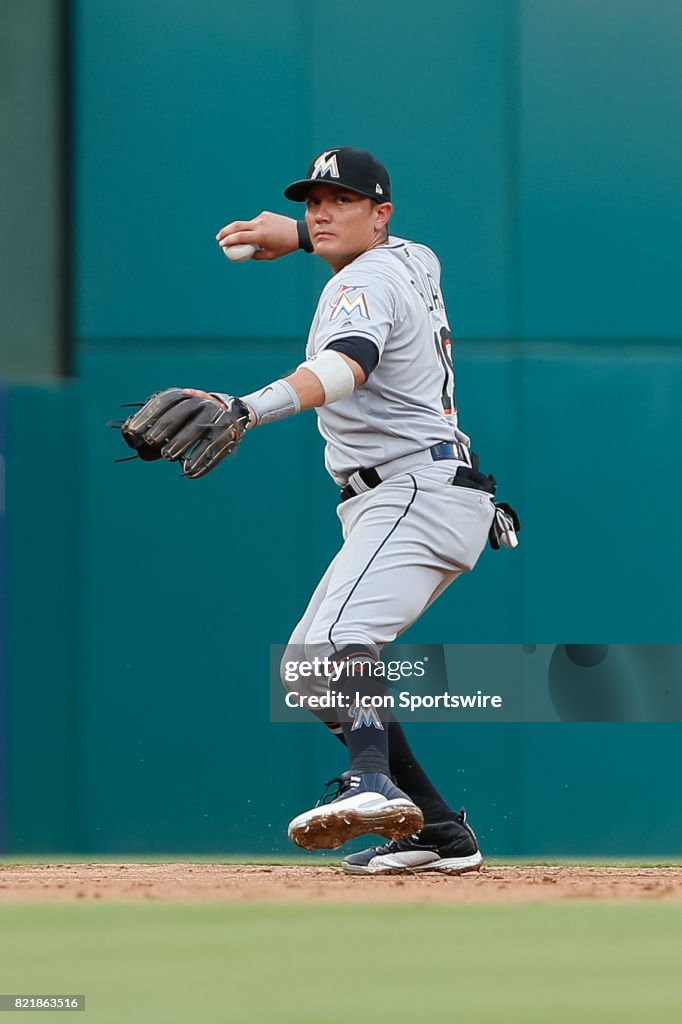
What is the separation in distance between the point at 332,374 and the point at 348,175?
72cm

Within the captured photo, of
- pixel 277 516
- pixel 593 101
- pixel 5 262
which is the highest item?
pixel 593 101

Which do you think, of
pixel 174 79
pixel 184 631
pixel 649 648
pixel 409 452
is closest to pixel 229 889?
pixel 409 452

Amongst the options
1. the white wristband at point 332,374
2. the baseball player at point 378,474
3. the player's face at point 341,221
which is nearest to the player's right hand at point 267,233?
the baseball player at point 378,474

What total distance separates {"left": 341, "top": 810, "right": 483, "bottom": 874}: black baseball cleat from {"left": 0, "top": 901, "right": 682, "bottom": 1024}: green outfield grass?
97cm

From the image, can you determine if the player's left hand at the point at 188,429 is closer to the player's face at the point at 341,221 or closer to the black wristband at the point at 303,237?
the player's face at the point at 341,221

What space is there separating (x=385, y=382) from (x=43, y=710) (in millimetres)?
2291

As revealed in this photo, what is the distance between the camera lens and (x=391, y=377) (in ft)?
13.3

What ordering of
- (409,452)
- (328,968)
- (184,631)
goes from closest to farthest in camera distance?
(328,968)
(409,452)
(184,631)

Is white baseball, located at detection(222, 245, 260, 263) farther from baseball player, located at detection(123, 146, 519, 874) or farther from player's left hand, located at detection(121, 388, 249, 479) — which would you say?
player's left hand, located at detection(121, 388, 249, 479)

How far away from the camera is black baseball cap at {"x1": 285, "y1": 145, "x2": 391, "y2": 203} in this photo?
4.10m

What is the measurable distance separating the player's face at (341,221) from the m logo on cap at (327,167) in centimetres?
4

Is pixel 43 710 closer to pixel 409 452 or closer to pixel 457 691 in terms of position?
pixel 457 691

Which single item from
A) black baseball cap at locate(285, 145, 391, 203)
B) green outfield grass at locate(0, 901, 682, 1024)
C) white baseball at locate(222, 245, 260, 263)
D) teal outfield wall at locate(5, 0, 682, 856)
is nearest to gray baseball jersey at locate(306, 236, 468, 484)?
black baseball cap at locate(285, 145, 391, 203)

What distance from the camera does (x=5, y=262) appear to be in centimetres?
572
